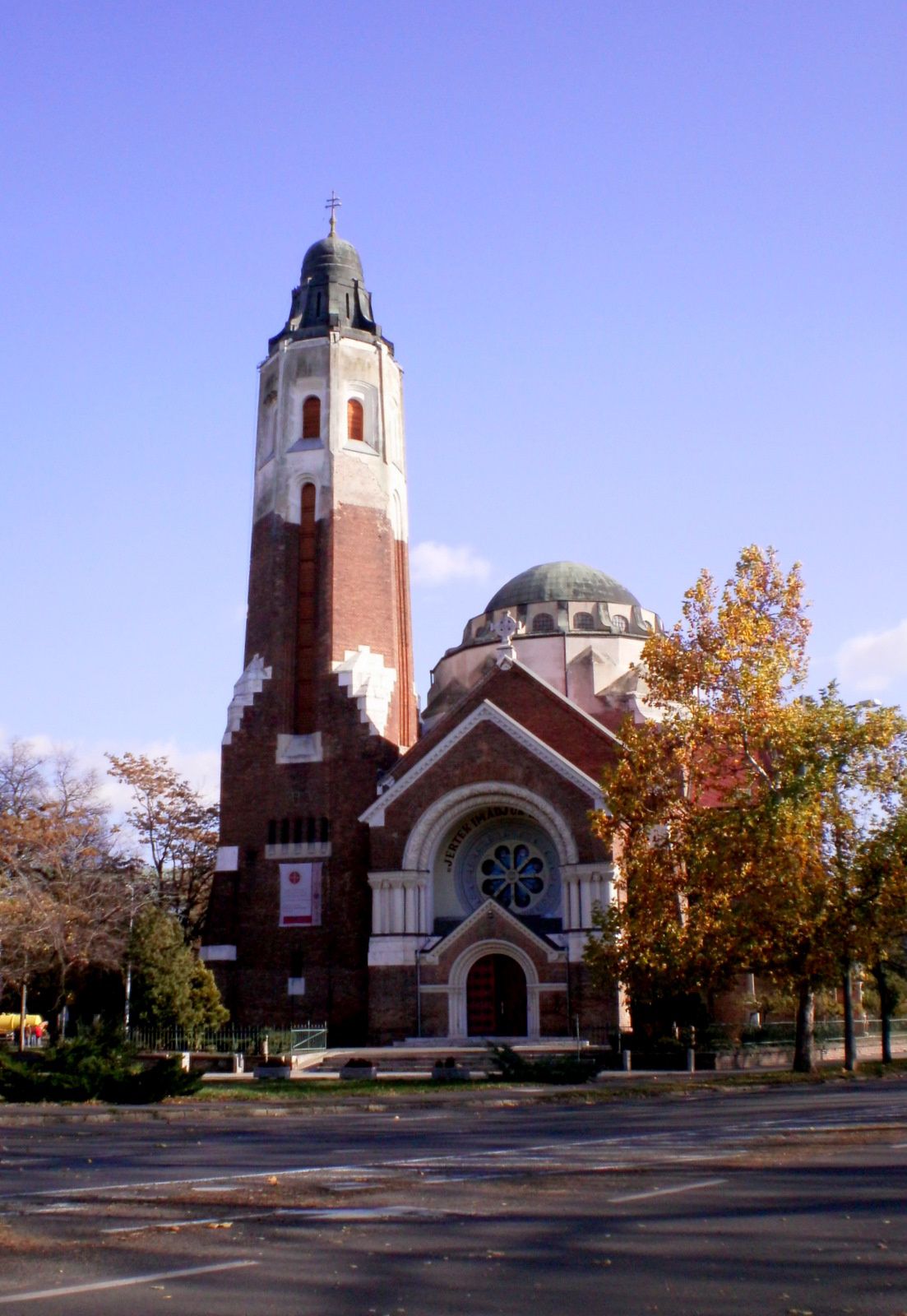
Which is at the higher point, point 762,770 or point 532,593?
point 532,593

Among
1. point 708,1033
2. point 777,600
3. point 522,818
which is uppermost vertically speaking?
point 777,600

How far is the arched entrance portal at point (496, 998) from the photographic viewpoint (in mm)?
38719

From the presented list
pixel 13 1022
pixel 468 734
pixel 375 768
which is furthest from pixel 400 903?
pixel 13 1022

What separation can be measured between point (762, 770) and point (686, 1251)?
73.6ft

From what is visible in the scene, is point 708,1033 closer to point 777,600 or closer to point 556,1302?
point 777,600

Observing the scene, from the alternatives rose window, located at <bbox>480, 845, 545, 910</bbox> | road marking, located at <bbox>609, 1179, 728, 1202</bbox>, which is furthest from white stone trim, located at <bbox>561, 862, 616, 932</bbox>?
road marking, located at <bbox>609, 1179, 728, 1202</bbox>

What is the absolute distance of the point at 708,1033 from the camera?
114ft

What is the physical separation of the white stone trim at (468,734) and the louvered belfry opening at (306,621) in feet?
16.3

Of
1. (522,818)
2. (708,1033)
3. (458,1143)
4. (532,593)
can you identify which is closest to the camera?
(458,1143)

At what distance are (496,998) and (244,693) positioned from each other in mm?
13716

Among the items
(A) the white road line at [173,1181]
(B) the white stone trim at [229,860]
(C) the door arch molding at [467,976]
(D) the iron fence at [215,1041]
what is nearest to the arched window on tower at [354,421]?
(B) the white stone trim at [229,860]

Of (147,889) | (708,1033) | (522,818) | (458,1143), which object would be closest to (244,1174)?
(458,1143)

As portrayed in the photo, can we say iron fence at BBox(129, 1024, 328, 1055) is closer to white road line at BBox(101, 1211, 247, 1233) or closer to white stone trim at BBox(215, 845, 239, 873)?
white stone trim at BBox(215, 845, 239, 873)

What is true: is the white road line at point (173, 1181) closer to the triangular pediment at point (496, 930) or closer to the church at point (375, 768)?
the church at point (375, 768)
